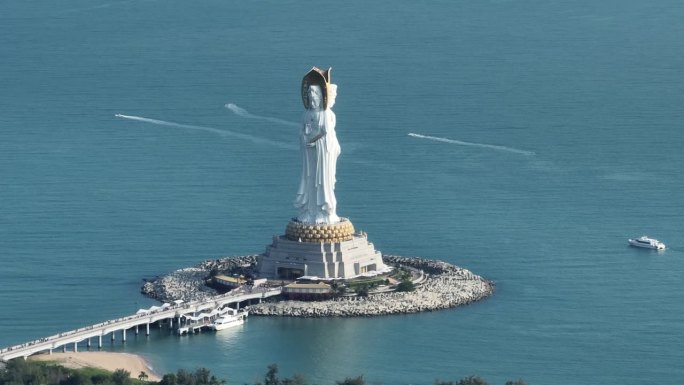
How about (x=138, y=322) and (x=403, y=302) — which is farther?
(x=403, y=302)

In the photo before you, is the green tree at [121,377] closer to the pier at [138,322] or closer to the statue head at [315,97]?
the pier at [138,322]

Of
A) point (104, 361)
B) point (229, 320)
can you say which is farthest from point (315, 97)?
point (104, 361)

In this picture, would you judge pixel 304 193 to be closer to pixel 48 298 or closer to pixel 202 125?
pixel 48 298

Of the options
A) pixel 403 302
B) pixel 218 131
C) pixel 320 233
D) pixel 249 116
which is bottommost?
pixel 403 302

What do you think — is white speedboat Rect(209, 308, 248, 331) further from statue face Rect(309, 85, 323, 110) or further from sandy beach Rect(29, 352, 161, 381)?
statue face Rect(309, 85, 323, 110)

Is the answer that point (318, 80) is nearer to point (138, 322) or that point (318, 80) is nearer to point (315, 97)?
point (315, 97)

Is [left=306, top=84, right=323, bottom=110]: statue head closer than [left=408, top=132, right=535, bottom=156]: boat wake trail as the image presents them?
Yes

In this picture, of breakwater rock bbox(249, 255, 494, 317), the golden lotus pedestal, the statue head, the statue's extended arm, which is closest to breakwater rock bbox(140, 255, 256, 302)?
the golden lotus pedestal
